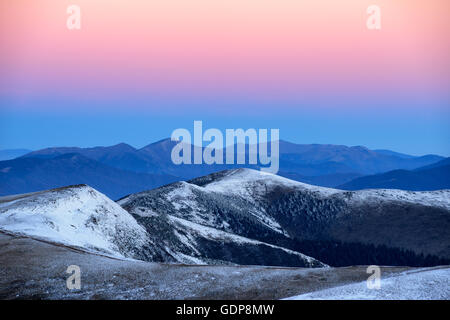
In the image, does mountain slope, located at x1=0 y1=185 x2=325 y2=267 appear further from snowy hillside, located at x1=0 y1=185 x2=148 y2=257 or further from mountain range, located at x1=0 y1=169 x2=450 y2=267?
mountain range, located at x1=0 y1=169 x2=450 y2=267

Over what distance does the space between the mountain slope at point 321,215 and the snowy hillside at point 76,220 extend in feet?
116

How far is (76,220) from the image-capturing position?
302ft

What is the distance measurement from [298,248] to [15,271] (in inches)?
4969

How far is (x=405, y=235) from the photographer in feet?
542

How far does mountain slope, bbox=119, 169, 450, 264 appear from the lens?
160 meters

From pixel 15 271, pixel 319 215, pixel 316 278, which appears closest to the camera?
pixel 316 278

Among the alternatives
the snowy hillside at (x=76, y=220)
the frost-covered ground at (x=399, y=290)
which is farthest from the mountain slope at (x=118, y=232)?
the frost-covered ground at (x=399, y=290)

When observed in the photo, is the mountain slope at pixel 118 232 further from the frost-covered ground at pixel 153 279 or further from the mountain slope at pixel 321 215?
the mountain slope at pixel 321 215

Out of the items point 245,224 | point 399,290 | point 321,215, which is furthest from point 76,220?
point 321,215

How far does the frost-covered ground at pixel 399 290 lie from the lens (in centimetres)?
3759

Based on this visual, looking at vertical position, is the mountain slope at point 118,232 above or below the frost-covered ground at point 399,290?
below
